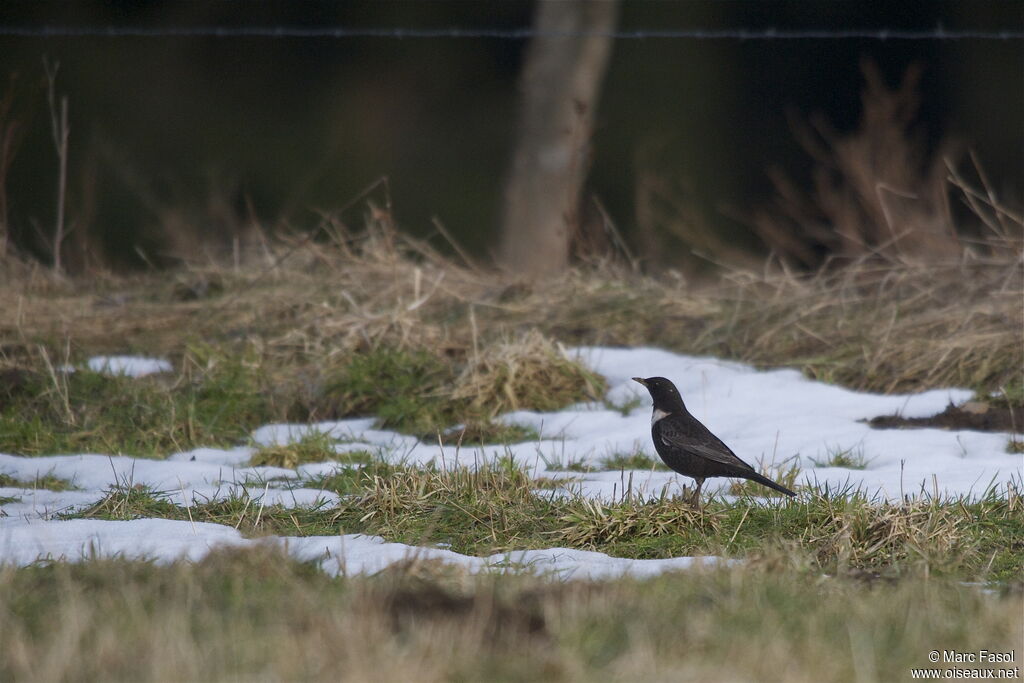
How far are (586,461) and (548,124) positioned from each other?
6097 millimetres

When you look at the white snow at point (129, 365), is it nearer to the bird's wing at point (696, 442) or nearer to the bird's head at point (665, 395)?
the bird's head at point (665, 395)

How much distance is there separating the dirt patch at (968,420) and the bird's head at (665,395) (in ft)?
4.96

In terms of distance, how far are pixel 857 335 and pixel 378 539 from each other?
11.8 ft

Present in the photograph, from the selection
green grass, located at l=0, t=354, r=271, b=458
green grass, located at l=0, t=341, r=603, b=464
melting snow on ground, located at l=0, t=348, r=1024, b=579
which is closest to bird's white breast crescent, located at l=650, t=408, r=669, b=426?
melting snow on ground, located at l=0, t=348, r=1024, b=579

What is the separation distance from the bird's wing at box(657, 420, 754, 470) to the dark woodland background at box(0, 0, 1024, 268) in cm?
1052

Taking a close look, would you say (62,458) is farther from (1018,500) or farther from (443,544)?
(1018,500)

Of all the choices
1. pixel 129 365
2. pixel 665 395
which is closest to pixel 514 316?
pixel 129 365

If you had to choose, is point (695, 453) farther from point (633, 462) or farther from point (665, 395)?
point (633, 462)

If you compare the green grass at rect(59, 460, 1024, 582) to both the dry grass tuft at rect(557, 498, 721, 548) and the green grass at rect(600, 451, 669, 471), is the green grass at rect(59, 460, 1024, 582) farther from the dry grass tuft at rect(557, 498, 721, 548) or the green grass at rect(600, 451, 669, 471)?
the green grass at rect(600, 451, 669, 471)

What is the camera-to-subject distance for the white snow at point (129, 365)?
21.1ft

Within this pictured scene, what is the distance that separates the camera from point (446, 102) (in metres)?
17.9

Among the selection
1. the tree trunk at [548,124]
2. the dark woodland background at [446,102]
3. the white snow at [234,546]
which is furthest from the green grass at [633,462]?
the dark woodland background at [446,102]

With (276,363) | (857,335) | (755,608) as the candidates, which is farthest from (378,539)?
(857,335)

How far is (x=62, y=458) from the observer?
16.9 ft
